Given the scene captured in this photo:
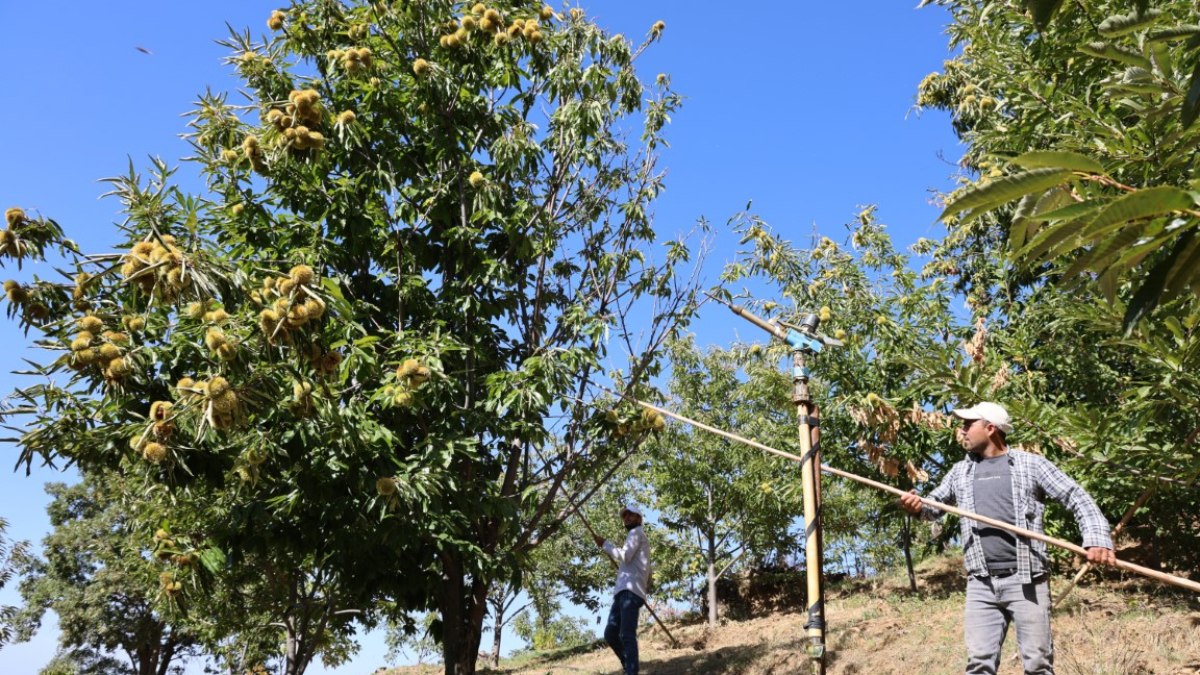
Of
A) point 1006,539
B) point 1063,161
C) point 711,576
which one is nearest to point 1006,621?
point 1006,539

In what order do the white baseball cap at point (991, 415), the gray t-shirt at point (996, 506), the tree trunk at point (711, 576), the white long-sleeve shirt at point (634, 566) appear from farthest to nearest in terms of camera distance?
the tree trunk at point (711, 576) < the white long-sleeve shirt at point (634, 566) < the white baseball cap at point (991, 415) < the gray t-shirt at point (996, 506)

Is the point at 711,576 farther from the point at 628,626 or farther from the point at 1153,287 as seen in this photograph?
the point at 1153,287

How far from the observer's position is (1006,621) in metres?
4.21

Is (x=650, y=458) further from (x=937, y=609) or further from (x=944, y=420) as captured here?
(x=944, y=420)

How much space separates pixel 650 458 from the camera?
62.3ft

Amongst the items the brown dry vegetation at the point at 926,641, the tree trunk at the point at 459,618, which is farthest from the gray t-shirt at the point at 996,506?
the tree trunk at the point at 459,618

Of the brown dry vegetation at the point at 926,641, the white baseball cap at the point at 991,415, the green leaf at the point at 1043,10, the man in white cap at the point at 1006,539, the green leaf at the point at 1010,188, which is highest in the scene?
the green leaf at the point at 1043,10

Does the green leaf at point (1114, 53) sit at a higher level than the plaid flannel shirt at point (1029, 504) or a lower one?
higher

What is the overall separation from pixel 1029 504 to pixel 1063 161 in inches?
126

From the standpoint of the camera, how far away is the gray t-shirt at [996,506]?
161 inches

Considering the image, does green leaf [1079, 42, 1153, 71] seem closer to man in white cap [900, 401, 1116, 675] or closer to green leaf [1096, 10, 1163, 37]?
green leaf [1096, 10, 1163, 37]

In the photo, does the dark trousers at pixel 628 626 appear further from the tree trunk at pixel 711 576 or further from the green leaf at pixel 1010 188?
the tree trunk at pixel 711 576

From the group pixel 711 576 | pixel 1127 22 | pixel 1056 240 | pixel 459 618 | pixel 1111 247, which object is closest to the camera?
pixel 1111 247

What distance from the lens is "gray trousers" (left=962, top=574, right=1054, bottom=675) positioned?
394 cm
